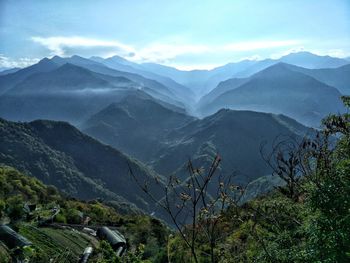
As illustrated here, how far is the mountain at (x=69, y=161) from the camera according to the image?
117 metres

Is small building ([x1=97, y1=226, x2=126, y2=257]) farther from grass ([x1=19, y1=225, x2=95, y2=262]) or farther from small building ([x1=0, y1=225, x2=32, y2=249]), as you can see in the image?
small building ([x1=0, y1=225, x2=32, y2=249])

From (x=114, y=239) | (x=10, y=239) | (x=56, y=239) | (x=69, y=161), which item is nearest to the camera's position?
(x=10, y=239)

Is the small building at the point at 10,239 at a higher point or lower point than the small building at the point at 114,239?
higher

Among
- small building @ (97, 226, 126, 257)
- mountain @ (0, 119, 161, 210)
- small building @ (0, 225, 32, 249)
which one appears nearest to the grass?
small building @ (97, 226, 126, 257)

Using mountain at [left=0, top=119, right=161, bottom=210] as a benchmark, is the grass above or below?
above

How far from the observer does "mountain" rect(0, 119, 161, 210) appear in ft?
383

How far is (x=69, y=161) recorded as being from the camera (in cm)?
13725

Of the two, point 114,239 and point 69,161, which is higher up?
point 114,239

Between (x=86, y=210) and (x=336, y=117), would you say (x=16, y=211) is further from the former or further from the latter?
(x=336, y=117)

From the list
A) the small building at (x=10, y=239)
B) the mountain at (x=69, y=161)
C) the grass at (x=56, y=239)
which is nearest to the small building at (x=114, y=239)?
the grass at (x=56, y=239)

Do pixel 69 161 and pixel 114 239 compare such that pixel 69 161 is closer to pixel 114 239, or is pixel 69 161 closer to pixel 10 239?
pixel 114 239

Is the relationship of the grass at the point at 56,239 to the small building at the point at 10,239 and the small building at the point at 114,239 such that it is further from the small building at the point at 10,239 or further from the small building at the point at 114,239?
the small building at the point at 10,239

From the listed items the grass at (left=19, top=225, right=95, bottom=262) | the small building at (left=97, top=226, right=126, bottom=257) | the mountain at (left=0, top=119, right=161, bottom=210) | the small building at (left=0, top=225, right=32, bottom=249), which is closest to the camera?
the small building at (left=0, top=225, right=32, bottom=249)

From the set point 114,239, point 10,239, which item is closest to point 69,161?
point 114,239
